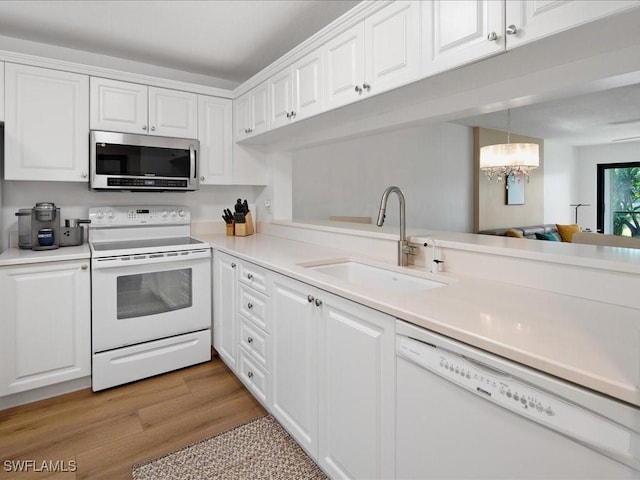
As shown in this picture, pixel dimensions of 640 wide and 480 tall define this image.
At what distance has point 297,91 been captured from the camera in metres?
2.28

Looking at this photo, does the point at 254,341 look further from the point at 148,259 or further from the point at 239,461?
the point at 148,259

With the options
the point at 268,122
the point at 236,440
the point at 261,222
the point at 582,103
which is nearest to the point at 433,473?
the point at 236,440

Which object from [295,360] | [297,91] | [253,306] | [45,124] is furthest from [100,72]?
[295,360]

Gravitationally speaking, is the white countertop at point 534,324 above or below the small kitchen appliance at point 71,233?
below

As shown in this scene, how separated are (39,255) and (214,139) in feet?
4.99

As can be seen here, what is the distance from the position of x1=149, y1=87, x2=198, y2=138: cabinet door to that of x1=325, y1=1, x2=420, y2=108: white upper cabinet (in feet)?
4.78

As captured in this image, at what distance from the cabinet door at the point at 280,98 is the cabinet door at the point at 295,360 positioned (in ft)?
3.79

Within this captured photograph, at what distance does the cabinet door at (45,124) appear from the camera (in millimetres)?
2328

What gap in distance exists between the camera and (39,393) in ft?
7.54

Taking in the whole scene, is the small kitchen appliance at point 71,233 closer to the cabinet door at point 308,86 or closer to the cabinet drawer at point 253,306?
the cabinet drawer at point 253,306

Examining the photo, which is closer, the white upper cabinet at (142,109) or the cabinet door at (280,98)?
the cabinet door at (280,98)

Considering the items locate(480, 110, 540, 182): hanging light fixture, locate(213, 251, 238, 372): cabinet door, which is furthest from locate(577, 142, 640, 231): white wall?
locate(213, 251, 238, 372): cabinet door

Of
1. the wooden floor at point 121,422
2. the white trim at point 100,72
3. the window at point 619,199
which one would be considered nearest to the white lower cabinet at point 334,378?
the wooden floor at point 121,422

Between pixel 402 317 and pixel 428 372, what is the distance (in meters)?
0.17
